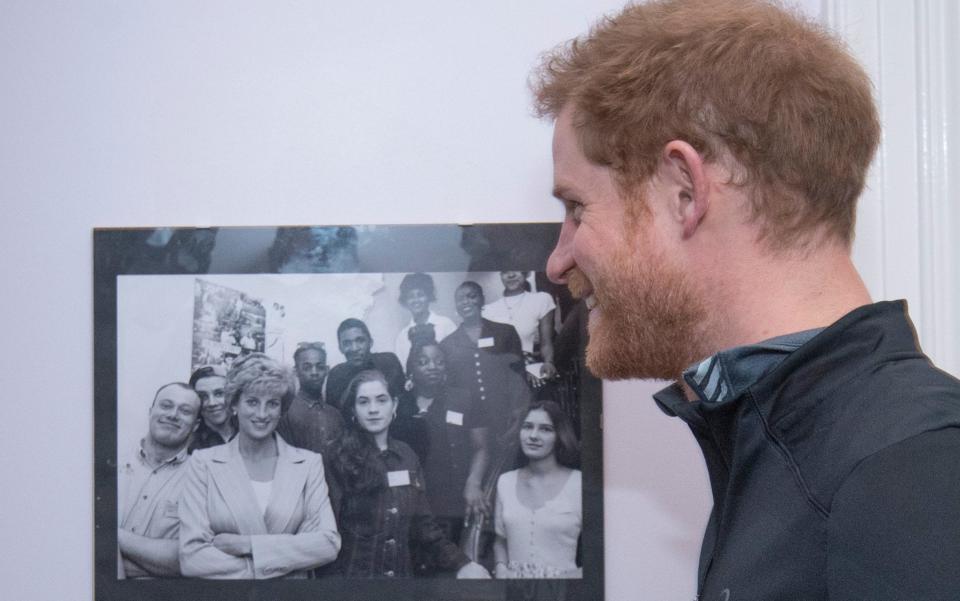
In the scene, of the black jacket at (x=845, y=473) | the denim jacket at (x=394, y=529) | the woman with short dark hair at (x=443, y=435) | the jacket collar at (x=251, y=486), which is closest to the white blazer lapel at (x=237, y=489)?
the jacket collar at (x=251, y=486)

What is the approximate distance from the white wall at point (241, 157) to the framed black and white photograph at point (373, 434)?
6cm

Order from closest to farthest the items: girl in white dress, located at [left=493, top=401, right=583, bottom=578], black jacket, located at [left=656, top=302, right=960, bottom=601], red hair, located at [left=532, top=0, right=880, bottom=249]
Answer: black jacket, located at [left=656, top=302, right=960, bottom=601] → red hair, located at [left=532, top=0, right=880, bottom=249] → girl in white dress, located at [left=493, top=401, right=583, bottom=578]

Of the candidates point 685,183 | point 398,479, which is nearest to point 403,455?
point 398,479

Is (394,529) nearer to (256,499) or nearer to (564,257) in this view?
(256,499)

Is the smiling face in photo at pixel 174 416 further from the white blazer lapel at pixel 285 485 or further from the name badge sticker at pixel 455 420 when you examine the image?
the name badge sticker at pixel 455 420

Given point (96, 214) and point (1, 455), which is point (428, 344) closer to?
point (96, 214)

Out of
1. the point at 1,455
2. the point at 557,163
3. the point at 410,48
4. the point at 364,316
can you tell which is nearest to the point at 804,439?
the point at 557,163

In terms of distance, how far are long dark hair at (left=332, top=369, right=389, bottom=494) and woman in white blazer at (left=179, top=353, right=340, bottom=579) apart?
0.03 meters

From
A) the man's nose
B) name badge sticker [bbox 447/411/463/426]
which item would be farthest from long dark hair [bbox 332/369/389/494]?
the man's nose

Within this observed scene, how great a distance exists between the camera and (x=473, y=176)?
51.4 inches

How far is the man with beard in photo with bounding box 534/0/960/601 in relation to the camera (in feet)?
2.08

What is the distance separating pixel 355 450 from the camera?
1.30 meters

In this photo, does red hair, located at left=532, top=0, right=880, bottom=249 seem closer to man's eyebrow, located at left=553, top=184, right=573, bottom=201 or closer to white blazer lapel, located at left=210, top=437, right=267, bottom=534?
man's eyebrow, located at left=553, top=184, right=573, bottom=201

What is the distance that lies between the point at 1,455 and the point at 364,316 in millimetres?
628
